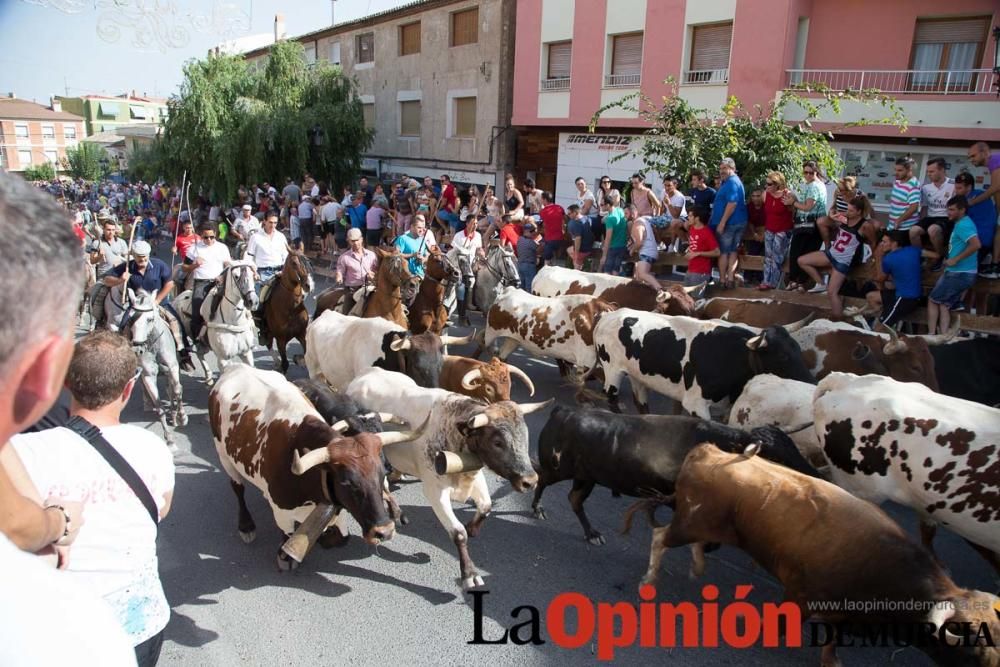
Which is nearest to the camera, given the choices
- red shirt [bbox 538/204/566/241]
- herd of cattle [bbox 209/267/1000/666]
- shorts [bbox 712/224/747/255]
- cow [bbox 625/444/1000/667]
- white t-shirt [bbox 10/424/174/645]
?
white t-shirt [bbox 10/424/174/645]

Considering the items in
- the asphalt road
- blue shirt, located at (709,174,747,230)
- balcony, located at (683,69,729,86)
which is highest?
balcony, located at (683,69,729,86)

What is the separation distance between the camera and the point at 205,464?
20.3 ft

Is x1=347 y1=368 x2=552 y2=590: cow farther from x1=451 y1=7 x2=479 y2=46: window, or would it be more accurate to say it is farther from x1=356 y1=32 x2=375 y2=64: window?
x1=356 y1=32 x2=375 y2=64: window

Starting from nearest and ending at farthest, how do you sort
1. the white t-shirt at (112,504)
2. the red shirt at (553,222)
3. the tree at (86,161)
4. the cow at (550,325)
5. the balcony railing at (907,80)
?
the white t-shirt at (112,504) < the cow at (550,325) < the red shirt at (553,222) < the balcony railing at (907,80) < the tree at (86,161)

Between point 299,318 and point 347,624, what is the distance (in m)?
4.88

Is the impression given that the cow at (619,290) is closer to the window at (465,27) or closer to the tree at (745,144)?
the tree at (745,144)

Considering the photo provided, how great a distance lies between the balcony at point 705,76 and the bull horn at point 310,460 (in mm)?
15888

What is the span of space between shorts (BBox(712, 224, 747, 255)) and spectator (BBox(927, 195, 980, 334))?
249 centimetres

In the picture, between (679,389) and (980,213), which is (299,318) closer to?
(679,389)

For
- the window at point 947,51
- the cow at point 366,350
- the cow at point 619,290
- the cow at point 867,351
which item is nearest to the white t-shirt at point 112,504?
the cow at point 366,350

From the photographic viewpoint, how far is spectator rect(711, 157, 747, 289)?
8.99 metres

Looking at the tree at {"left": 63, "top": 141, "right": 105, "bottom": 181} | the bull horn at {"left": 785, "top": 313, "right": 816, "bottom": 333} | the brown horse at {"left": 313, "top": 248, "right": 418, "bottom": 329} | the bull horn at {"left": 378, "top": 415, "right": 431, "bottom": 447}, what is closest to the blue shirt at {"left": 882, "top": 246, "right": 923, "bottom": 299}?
the bull horn at {"left": 785, "top": 313, "right": 816, "bottom": 333}

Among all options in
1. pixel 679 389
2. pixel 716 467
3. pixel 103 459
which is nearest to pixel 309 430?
pixel 103 459

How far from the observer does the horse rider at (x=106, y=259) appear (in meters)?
6.90
